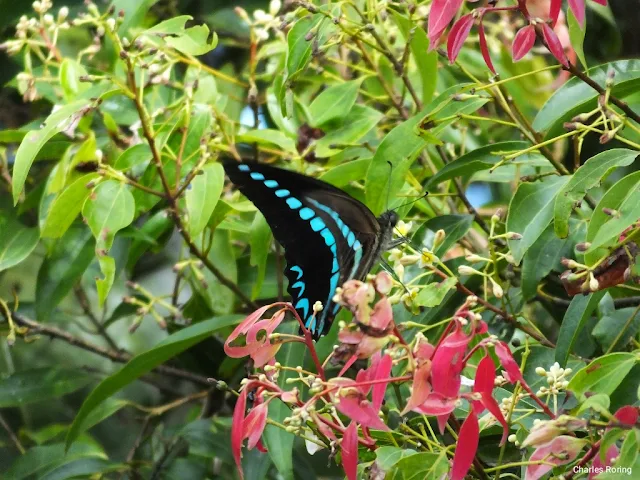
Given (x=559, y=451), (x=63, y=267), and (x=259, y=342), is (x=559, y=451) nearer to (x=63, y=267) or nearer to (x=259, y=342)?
(x=259, y=342)

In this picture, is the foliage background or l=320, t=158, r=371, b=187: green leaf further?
the foliage background

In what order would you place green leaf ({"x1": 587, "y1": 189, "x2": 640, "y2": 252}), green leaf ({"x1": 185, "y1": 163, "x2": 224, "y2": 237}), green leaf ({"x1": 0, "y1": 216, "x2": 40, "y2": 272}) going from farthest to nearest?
1. green leaf ({"x1": 0, "y1": 216, "x2": 40, "y2": 272})
2. green leaf ({"x1": 185, "y1": 163, "x2": 224, "y2": 237})
3. green leaf ({"x1": 587, "y1": 189, "x2": 640, "y2": 252})

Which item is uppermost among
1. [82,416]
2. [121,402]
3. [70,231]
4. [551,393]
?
[551,393]

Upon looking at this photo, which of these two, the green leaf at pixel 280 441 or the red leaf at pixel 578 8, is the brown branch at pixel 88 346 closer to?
the green leaf at pixel 280 441

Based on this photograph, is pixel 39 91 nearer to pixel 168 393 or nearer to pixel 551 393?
pixel 168 393

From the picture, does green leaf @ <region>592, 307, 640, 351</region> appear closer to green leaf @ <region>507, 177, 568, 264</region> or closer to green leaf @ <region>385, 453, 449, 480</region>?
green leaf @ <region>507, 177, 568, 264</region>

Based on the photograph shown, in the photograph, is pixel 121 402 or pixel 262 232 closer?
pixel 262 232

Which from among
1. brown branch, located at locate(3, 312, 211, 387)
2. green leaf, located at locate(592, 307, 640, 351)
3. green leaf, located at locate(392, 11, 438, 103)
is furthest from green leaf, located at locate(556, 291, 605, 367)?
brown branch, located at locate(3, 312, 211, 387)

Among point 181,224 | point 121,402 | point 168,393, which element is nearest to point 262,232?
point 181,224
